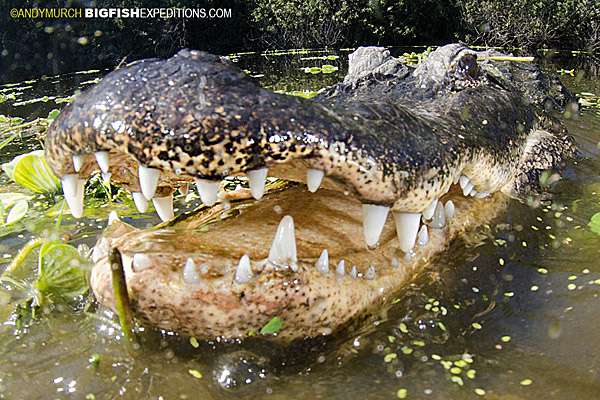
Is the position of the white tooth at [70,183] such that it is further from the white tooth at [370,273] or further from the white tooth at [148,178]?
the white tooth at [370,273]

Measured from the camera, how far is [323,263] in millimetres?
2023

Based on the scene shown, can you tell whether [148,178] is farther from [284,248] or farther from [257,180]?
[284,248]

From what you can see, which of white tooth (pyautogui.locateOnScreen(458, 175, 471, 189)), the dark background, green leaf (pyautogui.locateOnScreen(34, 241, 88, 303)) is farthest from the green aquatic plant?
the dark background

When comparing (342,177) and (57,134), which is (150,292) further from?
(342,177)

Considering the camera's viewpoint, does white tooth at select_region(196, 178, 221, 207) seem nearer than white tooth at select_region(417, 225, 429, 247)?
Yes

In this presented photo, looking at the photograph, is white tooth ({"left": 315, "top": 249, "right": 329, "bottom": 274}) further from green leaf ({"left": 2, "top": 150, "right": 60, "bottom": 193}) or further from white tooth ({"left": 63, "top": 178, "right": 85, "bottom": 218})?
green leaf ({"left": 2, "top": 150, "right": 60, "bottom": 193})

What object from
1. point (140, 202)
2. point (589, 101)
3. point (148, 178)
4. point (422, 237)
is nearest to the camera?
point (148, 178)

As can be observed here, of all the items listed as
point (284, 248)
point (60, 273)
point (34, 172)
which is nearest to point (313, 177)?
point (284, 248)

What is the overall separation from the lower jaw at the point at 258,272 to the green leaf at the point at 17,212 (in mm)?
1047

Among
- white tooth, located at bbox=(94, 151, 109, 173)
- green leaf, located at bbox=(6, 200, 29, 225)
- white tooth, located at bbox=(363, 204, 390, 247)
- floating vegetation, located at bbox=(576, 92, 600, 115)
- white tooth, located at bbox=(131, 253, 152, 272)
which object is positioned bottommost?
floating vegetation, located at bbox=(576, 92, 600, 115)

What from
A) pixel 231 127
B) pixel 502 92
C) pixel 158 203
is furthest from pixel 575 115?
pixel 231 127

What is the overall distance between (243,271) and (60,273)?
0.94 m

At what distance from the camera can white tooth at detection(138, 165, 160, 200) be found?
1698 mm

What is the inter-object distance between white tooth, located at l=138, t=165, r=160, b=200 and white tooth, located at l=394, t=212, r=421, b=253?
2.98 ft
